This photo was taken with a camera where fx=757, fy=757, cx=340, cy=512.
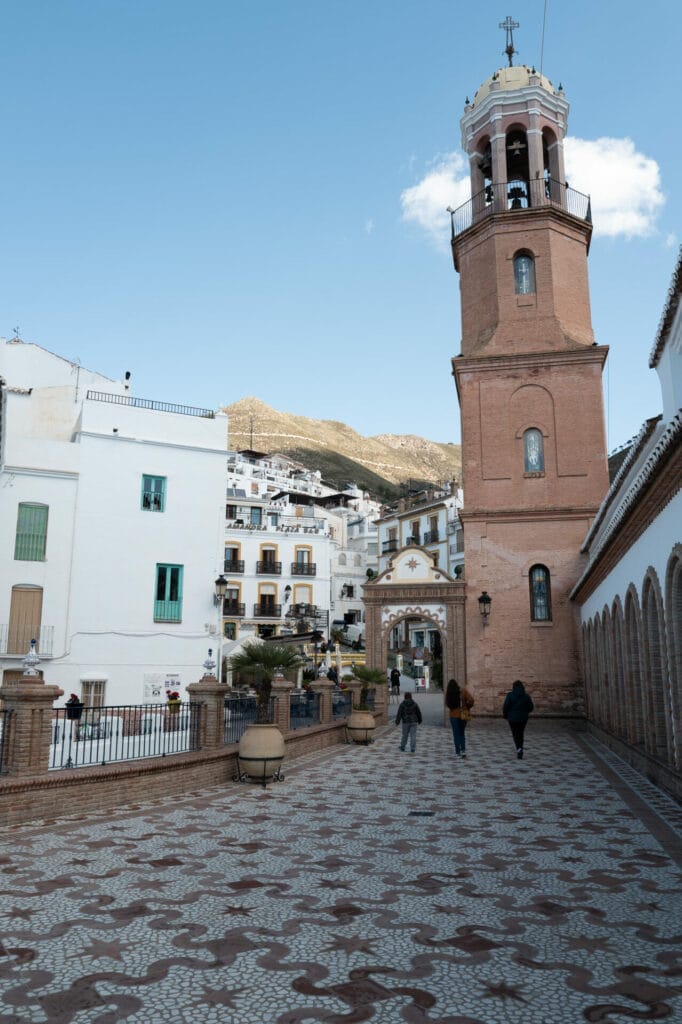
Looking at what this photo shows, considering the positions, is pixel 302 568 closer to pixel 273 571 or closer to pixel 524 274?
pixel 273 571

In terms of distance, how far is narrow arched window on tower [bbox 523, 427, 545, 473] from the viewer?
22812 millimetres

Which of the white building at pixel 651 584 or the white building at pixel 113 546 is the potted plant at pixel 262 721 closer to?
the white building at pixel 113 546

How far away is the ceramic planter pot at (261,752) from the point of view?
38.6 ft

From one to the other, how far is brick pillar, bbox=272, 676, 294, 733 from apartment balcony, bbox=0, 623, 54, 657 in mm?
8543

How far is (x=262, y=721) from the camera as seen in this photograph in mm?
14047

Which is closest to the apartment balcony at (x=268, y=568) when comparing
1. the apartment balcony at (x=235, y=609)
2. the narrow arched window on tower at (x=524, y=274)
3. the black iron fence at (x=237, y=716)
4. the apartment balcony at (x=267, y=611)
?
the apartment balcony at (x=267, y=611)

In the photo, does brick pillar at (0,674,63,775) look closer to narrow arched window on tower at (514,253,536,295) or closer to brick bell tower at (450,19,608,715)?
brick bell tower at (450,19,608,715)

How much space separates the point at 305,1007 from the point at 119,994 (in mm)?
1046

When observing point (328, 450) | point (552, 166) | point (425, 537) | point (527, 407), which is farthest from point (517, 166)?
point (328, 450)

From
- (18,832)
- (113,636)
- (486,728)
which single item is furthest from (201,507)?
(18,832)

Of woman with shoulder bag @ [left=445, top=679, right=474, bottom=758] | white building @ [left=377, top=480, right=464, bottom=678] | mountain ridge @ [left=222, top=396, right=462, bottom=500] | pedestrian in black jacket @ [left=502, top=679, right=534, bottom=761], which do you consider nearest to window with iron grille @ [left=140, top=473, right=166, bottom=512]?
woman with shoulder bag @ [left=445, top=679, right=474, bottom=758]

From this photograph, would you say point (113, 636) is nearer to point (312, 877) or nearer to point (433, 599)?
point (433, 599)

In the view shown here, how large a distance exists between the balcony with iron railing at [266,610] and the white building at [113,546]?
22178mm

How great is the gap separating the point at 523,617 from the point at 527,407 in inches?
250
